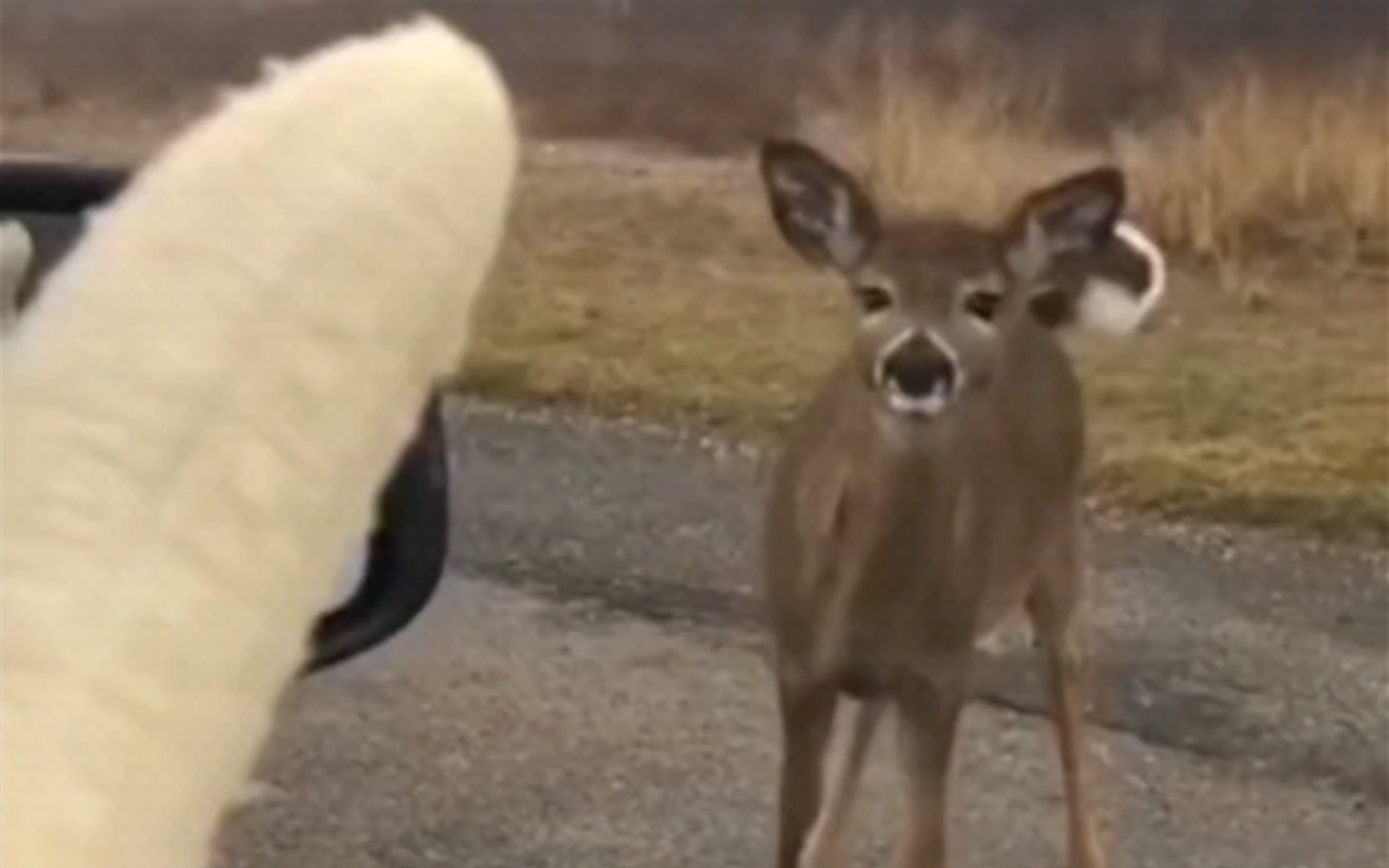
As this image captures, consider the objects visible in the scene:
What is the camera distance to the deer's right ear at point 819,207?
33.7 inches

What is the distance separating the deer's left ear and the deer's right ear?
0.04 metres

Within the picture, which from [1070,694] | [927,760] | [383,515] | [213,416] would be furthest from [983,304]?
[213,416]

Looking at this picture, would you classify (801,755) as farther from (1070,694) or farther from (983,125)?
(983,125)

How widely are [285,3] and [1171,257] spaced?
1.25ft

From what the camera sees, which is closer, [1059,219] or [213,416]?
[213,416]

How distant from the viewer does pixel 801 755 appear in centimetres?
89

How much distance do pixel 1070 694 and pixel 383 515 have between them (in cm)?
60

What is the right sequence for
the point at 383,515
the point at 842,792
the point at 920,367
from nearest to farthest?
1. the point at 383,515
2. the point at 920,367
3. the point at 842,792

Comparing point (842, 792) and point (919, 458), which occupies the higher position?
point (919, 458)

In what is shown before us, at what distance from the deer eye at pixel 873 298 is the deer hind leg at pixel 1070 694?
146mm

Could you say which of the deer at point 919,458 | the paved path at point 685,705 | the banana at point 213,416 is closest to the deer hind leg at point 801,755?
the deer at point 919,458

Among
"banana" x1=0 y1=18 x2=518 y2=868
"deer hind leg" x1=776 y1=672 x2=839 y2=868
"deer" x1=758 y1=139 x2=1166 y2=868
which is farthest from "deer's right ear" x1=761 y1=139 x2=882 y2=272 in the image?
"banana" x1=0 y1=18 x2=518 y2=868

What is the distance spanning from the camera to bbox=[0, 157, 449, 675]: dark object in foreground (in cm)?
49

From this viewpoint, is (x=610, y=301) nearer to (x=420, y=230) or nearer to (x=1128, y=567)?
(x=1128, y=567)
